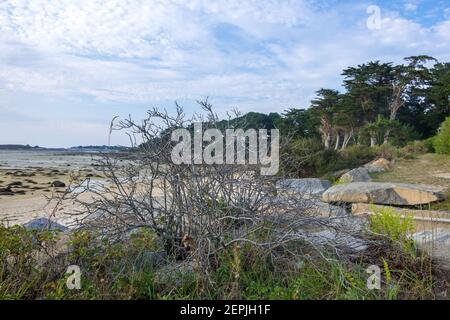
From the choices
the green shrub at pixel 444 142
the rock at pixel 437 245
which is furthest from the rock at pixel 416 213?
the green shrub at pixel 444 142

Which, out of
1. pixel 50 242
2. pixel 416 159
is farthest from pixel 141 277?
pixel 416 159

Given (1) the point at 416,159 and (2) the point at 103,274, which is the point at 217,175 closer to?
(2) the point at 103,274

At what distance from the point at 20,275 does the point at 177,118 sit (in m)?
1.92

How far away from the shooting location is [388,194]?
25.7 feet

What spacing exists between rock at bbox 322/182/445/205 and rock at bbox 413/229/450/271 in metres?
3.04

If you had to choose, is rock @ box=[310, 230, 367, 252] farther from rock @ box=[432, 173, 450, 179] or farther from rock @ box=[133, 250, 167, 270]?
rock @ box=[432, 173, 450, 179]

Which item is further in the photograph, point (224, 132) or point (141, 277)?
point (224, 132)

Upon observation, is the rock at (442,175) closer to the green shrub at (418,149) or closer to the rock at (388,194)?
the rock at (388,194)

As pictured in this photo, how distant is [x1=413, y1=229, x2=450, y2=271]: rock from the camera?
150 inches

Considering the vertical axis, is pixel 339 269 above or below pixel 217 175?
below

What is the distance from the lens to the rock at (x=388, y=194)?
25.0 ft

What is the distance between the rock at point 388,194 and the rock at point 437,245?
9.96 feet
